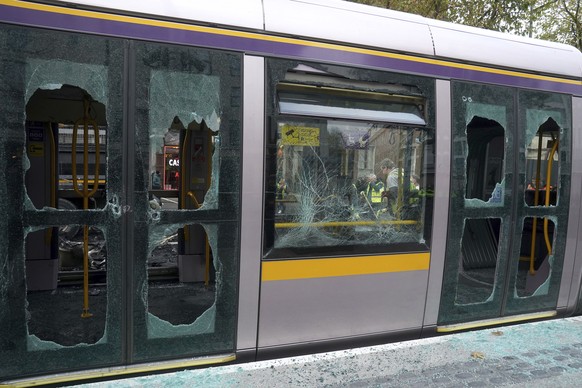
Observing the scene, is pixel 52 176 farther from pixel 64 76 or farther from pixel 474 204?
pixel 474 204

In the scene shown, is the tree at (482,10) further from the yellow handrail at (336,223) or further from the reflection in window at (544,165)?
the yellow handrail at (336,223)

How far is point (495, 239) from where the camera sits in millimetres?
Answer: 5602

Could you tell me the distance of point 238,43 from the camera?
9.68ft

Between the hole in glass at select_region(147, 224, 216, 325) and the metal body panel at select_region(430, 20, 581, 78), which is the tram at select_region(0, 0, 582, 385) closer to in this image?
the metal body panel at select_region(430, 20, 581, 78)

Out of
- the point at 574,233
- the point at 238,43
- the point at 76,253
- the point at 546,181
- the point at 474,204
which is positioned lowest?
the point at 76,253

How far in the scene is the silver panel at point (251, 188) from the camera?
9.79ft

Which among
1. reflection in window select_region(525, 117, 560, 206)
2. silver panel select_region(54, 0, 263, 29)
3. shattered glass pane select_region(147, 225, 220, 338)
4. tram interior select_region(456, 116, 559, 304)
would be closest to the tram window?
silver panel select_region(54, 0, 263, 29)

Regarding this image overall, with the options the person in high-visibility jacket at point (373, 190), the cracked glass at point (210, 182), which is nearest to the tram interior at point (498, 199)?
the person in high-visibility jacket at point (373, 190)

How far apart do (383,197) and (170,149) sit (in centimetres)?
315

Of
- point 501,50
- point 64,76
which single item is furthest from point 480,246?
point 64,76

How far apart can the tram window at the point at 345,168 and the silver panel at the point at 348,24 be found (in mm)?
303

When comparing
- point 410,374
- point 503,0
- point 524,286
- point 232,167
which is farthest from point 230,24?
point 503,0

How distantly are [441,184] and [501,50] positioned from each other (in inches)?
52.1

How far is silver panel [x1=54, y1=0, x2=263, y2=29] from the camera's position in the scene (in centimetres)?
267
